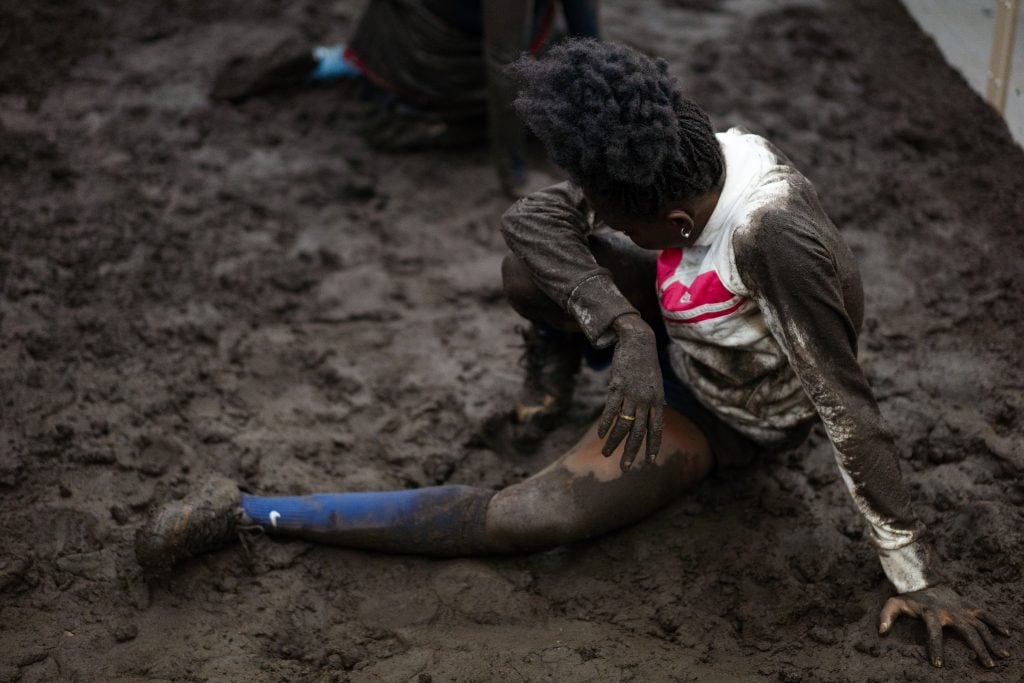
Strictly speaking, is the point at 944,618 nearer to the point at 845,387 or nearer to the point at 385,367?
the point at 845,387

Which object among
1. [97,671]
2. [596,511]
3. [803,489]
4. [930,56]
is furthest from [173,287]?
[930,56]

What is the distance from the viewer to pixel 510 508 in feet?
7.42

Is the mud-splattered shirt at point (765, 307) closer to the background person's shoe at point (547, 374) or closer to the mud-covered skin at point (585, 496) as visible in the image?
the mud-covered skin at point (585, 496)

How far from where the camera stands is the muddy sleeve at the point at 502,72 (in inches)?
141

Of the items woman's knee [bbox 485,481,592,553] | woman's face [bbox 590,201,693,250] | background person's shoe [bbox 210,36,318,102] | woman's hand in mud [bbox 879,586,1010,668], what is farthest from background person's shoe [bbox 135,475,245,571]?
background person's shoe [bbox 210,36,318,102]

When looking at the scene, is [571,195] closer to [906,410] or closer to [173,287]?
[906,410]

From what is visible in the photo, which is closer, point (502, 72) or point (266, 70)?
point (502, 72)

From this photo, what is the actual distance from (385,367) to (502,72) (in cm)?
116

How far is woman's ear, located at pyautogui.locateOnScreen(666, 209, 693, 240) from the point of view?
1.95m

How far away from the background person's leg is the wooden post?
2.01 m

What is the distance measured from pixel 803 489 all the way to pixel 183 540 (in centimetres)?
145

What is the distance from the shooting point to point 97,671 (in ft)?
6.85

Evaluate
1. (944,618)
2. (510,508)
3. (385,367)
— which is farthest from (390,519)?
(944,618)

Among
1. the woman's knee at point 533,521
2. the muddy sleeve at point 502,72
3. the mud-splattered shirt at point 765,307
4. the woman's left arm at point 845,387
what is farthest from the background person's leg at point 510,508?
the muddy sleeve at point 502,72
